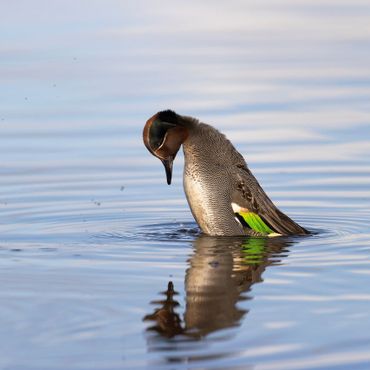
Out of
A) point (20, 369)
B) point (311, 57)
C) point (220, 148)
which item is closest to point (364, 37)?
point (311, 57)

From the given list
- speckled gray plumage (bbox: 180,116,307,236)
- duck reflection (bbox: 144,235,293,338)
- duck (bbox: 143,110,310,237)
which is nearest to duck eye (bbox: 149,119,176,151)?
duck (bbox: 143,110,310,237)

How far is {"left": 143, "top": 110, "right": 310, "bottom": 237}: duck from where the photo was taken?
12.9 meters

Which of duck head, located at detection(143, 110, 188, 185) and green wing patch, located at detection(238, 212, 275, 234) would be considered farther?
green wing patch, located at detection(238, 212, 275, 234)

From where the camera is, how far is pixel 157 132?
42.0 ft

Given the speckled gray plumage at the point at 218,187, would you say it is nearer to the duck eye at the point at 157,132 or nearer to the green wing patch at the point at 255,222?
the green wing patch at the point at 255,222

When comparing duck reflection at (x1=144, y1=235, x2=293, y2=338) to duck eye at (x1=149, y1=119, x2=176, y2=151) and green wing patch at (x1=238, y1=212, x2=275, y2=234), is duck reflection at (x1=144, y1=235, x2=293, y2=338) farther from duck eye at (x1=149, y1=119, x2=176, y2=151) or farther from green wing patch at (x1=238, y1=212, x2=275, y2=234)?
duck eye at (x1=149, y1=119, x2=176, y2=151)

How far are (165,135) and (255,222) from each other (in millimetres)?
1159

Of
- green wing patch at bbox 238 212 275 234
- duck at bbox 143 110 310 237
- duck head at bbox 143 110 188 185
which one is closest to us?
duck head at bbox 143 110 188 185

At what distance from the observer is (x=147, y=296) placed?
10.0 m

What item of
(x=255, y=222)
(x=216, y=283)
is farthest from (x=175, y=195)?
(x=216, y=283)

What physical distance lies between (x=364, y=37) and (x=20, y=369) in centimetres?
1907

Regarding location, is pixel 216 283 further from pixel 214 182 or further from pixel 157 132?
pixel 157 132

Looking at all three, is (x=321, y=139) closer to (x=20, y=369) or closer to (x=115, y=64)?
(x=115, y=64)

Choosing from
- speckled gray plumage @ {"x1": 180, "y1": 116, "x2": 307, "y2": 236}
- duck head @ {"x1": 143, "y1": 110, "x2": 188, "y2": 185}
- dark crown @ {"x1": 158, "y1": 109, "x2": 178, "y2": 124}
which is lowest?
speckled gray plumage @ {"x1": 180, "y1": 116, "x2": 307, "y2": 236}
